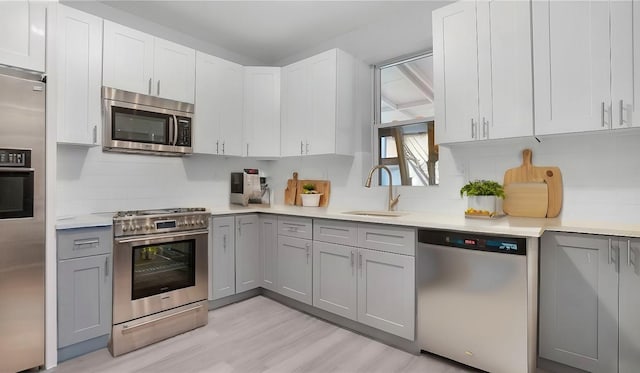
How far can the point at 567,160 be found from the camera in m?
2.23

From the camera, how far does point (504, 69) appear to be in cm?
217

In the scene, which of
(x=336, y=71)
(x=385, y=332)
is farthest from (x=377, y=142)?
(x=385, y=332)

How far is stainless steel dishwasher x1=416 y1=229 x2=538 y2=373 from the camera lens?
182 centimetres

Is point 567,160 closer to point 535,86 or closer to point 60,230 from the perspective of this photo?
A: point 535,86

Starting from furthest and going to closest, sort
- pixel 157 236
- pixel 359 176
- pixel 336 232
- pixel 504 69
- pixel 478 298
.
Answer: pixel 359 176
pixel 336 232
pixel 157 236
pixel 504 69
pixel 478 298

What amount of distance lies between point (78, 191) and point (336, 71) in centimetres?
250

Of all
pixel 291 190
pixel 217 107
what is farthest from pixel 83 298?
pixel 291 190

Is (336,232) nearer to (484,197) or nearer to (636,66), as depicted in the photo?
(484,197)

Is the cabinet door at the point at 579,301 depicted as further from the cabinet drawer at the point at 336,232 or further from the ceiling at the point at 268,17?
the ceiling at the point at 268,17

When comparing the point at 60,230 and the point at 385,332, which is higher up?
the point at 60,230

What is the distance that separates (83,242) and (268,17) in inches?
97.5

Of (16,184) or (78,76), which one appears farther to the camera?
(78,76)

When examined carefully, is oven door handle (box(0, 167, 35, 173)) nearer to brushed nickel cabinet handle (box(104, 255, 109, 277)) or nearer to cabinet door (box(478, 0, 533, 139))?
brushed nickel cabinet handle (box(104, 255, 109, 277))

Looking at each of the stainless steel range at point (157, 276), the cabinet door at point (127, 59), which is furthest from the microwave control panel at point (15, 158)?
the cabinet door at point (127, 59)
